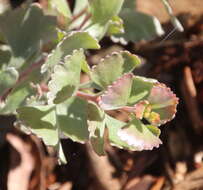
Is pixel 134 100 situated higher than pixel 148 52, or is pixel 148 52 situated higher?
pixel 134 100

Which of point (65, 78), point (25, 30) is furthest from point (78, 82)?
point (25, 30)

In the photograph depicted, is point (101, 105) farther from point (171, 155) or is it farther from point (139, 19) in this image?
point (171, 155)

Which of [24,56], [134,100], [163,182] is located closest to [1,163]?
[24,56]

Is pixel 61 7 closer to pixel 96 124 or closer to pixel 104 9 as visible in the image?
pixel 104 9

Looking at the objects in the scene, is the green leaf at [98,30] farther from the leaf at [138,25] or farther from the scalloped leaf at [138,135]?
the scalloped leaf at [138,135]

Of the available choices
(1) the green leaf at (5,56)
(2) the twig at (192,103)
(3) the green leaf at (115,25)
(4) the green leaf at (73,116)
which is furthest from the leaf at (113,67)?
(2) the twig at (192,103)

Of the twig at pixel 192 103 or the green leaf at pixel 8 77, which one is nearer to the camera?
the green leaf at pixel 8 77
